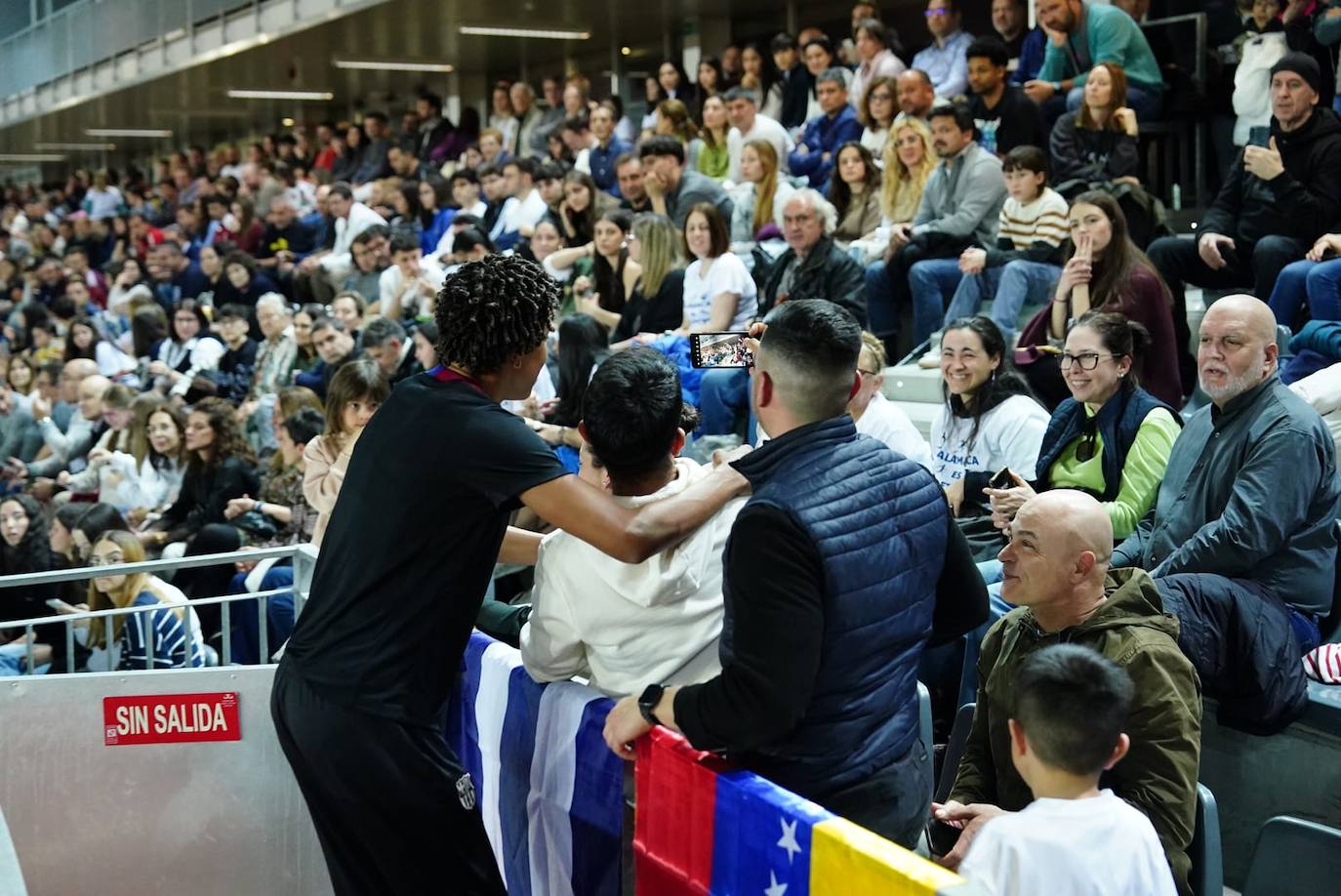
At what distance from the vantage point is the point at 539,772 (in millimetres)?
3168

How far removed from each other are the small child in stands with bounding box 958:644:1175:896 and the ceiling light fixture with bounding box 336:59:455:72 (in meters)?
18.4

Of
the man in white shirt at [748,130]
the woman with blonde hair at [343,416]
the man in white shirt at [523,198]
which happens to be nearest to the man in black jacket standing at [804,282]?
the woman with blonde hair at [343,416]

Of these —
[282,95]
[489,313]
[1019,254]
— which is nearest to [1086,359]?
[1019,254]

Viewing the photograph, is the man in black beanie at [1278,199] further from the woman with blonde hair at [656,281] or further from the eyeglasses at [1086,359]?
the woman with blonde hair at [656,281]

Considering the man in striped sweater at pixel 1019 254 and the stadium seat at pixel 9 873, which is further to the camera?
the man in striped sweater at pixel 1019 254

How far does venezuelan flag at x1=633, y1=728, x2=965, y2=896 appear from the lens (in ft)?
6.95

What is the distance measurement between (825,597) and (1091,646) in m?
0.84

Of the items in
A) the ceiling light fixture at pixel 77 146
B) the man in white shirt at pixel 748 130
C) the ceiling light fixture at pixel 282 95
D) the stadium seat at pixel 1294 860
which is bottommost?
the stadium seat at pixel 1294 860

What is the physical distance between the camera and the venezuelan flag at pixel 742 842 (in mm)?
2117

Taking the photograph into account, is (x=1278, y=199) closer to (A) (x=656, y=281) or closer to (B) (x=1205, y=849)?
(A) (x=656, y=281)

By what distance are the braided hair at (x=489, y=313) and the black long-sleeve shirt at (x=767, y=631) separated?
0.75 metres

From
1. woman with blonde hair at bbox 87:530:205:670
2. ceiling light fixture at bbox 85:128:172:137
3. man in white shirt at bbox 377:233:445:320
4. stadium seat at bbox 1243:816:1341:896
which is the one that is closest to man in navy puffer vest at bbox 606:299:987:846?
stadium seat at bbox 1243:816:1341:896

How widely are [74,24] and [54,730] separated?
2020cm

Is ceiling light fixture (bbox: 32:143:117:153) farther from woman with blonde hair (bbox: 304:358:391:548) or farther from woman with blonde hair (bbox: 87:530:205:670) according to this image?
woman with blonde hair (bbox: 304:358:391:548)
